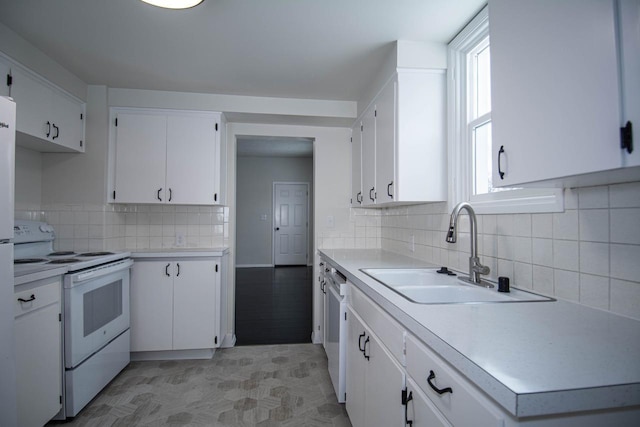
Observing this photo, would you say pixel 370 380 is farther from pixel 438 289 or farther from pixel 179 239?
pixel 179 239

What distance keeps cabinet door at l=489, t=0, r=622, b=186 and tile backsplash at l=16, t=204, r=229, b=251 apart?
8.73ft

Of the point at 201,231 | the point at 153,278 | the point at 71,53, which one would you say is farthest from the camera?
the point at 201,231

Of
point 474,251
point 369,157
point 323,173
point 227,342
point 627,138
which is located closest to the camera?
point 627,138

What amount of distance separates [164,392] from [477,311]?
2268mm

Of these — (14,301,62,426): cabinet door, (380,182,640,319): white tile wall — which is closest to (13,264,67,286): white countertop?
(14,301,62,426): cabinet door

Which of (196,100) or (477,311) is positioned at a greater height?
(196,100)

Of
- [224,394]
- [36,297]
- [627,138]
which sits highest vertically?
[627,138]

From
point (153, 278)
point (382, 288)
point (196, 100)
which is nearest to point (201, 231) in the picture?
point (153, 278)

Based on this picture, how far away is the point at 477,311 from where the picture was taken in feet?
3.38

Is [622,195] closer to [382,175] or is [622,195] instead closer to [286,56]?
[382,175]

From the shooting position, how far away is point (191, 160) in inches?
111

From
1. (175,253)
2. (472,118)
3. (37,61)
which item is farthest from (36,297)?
(472,118)

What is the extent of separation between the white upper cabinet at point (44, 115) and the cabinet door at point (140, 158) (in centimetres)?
31

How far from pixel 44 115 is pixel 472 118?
9.55 feet
